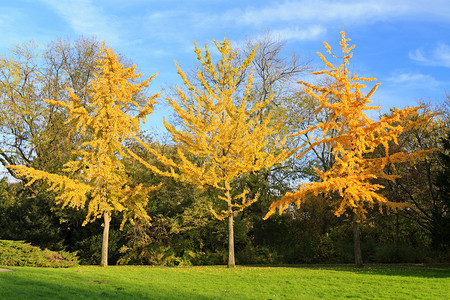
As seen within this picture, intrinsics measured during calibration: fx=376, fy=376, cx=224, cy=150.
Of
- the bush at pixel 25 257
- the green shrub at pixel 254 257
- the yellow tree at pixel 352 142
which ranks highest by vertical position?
the yellow tree at pixel 352 142

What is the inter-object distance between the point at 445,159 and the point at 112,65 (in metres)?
15.0

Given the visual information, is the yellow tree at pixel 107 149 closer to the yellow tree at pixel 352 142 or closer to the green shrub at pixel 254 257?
the green shrub at pixel 254 257

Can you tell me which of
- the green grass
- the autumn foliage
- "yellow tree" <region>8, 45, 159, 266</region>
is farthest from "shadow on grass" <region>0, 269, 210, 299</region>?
"yellow tree" <region>8, 45, 159, 266</region>

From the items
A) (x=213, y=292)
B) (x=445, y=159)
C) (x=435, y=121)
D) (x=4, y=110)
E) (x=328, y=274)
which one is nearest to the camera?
(x=213, y=292)

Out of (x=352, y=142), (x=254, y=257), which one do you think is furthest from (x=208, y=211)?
(x=352, y=142)

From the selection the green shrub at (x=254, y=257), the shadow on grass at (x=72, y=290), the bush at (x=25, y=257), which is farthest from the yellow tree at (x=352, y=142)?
the bush at (x=25, y=257)

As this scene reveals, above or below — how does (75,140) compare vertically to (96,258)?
above

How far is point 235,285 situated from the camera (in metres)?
11.3

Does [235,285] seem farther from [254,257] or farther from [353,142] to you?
[254,257]

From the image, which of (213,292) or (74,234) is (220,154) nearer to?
(213,292)

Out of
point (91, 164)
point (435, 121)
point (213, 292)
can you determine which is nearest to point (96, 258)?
point (91, 164)

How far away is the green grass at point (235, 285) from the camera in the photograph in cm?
920

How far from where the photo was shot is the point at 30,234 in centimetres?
1973

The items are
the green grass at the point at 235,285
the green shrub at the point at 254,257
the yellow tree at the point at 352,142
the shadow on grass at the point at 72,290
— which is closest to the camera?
the shadow on grass at the point at 72,290
